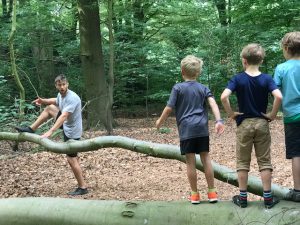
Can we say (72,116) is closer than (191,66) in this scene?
No

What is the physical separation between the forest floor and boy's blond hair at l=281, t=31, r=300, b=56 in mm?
2785

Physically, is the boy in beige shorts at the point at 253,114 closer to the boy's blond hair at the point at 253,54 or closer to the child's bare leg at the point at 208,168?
the boy's blond hair at the point at 253,54

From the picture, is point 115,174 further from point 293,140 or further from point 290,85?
point 290,85

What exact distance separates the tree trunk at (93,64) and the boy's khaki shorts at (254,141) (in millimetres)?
9237

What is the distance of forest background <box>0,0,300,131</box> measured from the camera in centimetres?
1277

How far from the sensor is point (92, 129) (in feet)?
40.2

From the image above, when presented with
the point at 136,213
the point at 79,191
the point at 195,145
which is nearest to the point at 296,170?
the point at 195,145

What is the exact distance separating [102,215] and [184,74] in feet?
4.85

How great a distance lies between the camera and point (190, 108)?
11.8 feet

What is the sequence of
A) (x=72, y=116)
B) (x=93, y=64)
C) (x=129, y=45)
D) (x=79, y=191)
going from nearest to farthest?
(x=72, y=116) → (x=79, y=191) → (x=93, y=64) → (x=129, y=45)

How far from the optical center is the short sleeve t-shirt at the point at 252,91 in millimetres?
3299

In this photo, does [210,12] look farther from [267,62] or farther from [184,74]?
[184,74]

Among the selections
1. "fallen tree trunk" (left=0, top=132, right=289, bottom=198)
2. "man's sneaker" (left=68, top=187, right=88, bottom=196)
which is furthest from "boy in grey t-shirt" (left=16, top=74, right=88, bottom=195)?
"fallen tree trunk" (left=0, top=132, right=289, bottom=198)

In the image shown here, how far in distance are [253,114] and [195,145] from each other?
0.58 m
